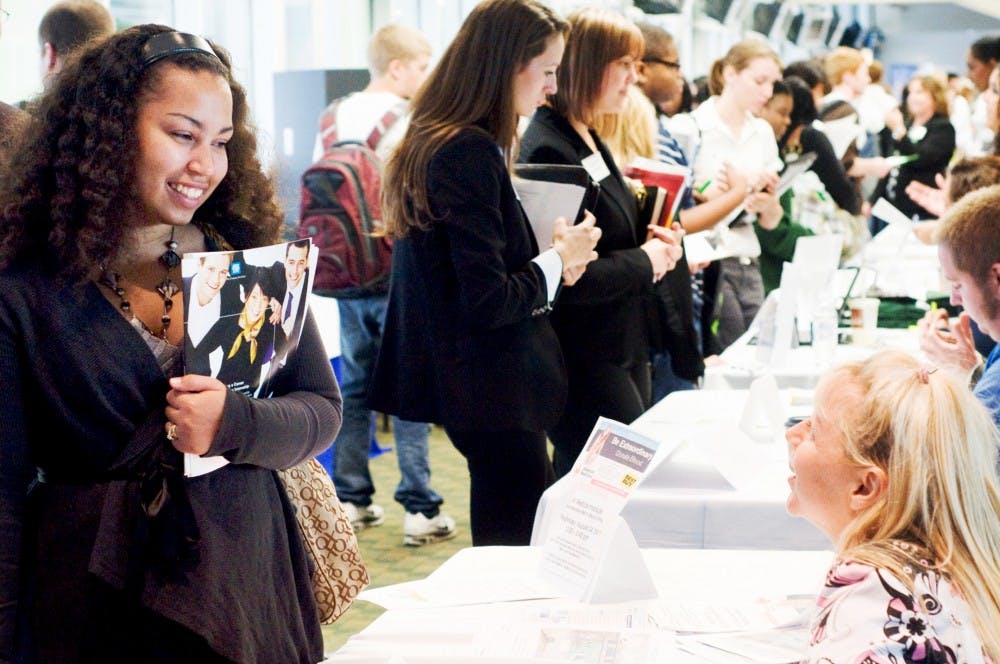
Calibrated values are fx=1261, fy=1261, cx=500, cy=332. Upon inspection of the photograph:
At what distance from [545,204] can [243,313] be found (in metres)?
1.32

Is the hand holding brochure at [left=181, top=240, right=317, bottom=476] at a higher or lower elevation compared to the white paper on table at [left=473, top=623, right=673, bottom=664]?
higher

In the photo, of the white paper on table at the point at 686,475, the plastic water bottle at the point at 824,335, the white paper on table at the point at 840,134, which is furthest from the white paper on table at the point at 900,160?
the white paper on table at the point at 686,475

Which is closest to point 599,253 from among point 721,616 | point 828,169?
point 721,616

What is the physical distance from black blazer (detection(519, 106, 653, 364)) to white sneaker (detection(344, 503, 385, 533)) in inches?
65.3

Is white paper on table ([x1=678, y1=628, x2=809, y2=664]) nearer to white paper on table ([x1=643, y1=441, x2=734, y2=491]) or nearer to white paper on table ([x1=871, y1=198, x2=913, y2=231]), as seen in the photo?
white paper on table ([x1=643, y1=441, x2=734, y2=491])

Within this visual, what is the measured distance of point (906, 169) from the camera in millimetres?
8273

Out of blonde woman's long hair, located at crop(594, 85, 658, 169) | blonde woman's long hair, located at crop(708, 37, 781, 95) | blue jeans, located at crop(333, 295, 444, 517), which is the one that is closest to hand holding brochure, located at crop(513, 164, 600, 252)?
blonde woman's long hair, located at crop(594, 85, 658, 169)

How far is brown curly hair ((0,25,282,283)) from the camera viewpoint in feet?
4.33

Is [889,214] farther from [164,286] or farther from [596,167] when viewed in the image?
[164,286]

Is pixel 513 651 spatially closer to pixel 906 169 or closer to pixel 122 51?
pixel 122 51

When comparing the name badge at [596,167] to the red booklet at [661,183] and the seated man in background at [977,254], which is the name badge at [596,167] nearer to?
the red booklet at [661,183]

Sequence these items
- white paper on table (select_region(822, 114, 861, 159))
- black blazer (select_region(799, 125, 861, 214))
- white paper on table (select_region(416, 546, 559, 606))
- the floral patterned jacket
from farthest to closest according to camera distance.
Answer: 1. white paper on table (select_region(822, 114, 861, 159))
2. black blazer (select_region(799, 125, 861, 214))
3. white paper on table (select_region(416, 546, 559, 606))
4. the floral patterned jacket

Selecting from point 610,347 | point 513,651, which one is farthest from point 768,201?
point 513,651

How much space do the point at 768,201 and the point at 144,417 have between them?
3.17m
